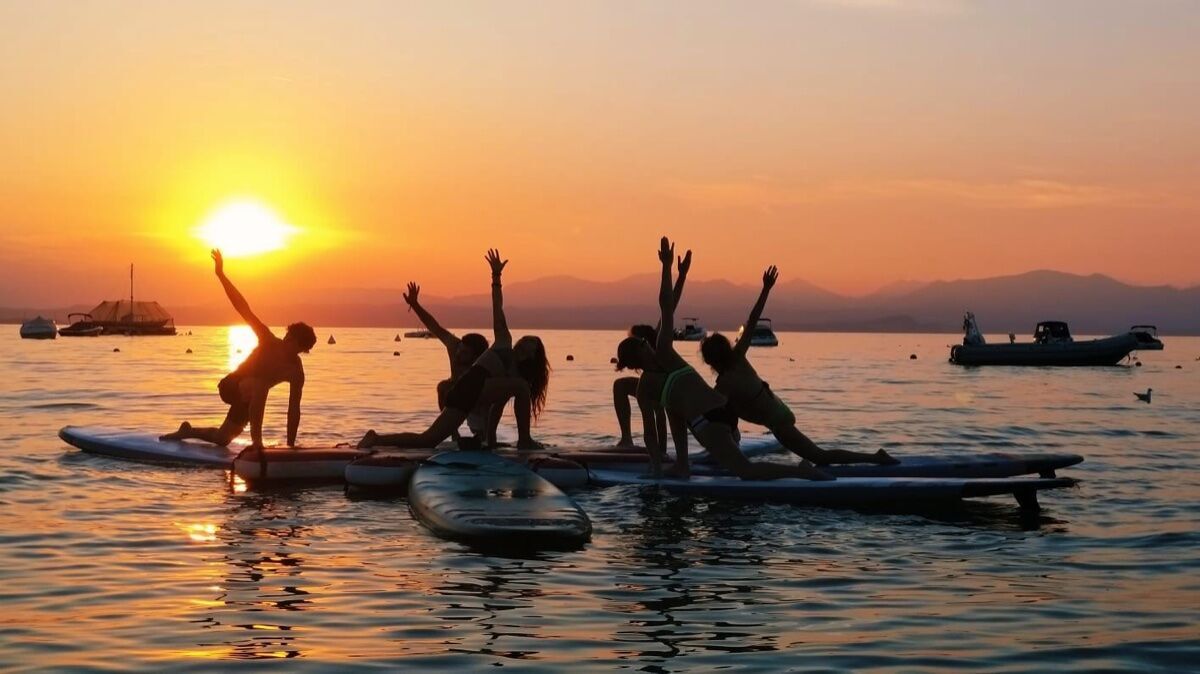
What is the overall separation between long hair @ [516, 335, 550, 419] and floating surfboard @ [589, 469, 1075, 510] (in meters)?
3.89

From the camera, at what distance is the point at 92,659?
7.75m

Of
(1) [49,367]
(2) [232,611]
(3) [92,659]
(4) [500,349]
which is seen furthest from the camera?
(1) [49,367]

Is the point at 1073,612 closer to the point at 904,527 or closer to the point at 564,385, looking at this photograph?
the point at 904,527

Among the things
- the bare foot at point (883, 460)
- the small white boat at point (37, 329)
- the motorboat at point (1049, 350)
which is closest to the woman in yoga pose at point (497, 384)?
the bare foot at point (883, 460)

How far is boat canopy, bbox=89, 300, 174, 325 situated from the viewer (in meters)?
162

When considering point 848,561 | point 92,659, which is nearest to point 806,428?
point 848,561

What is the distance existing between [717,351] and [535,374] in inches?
172

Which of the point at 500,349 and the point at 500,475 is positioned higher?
the point at 500,349

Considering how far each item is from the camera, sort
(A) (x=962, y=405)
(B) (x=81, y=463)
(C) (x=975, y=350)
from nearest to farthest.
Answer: (B) (x=81, y=463), (A) (x=962, y=405), (C) (x=975, y=350)

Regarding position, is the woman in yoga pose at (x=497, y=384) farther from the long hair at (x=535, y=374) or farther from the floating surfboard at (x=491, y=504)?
the floating surfboard at (x=491, y=504)

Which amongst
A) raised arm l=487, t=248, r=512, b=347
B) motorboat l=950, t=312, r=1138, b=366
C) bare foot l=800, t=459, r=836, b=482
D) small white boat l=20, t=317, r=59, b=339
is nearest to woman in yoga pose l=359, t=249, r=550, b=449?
raised arm l=487, t=248, r=512, b=347

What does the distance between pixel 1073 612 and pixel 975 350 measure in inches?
2821

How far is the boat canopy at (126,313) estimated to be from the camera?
162 meters

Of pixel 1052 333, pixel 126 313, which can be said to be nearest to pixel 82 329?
pixel 126 313
